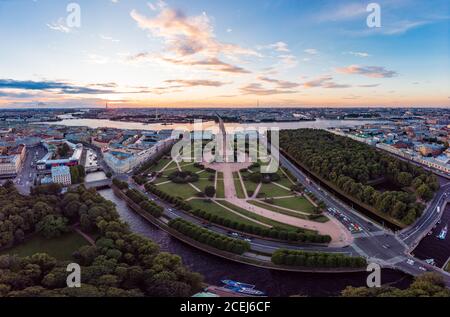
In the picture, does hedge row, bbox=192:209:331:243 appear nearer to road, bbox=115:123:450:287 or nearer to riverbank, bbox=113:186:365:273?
road, bbox=115:123:450:287

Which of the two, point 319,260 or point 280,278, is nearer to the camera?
point 280,278

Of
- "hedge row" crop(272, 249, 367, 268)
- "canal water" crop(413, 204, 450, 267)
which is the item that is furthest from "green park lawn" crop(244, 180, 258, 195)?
"canal water" crop(413, 204, 450, 267)

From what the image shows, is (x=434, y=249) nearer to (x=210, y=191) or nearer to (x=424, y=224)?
(x=424, y=224)

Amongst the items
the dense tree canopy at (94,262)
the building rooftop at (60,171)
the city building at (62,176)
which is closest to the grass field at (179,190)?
the dense tree canopy at (94,262)

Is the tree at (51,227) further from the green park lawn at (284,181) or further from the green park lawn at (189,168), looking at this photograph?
the green park lawn at (284,181)

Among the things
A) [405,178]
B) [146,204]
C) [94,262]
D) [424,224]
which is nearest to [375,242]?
[424,224]
